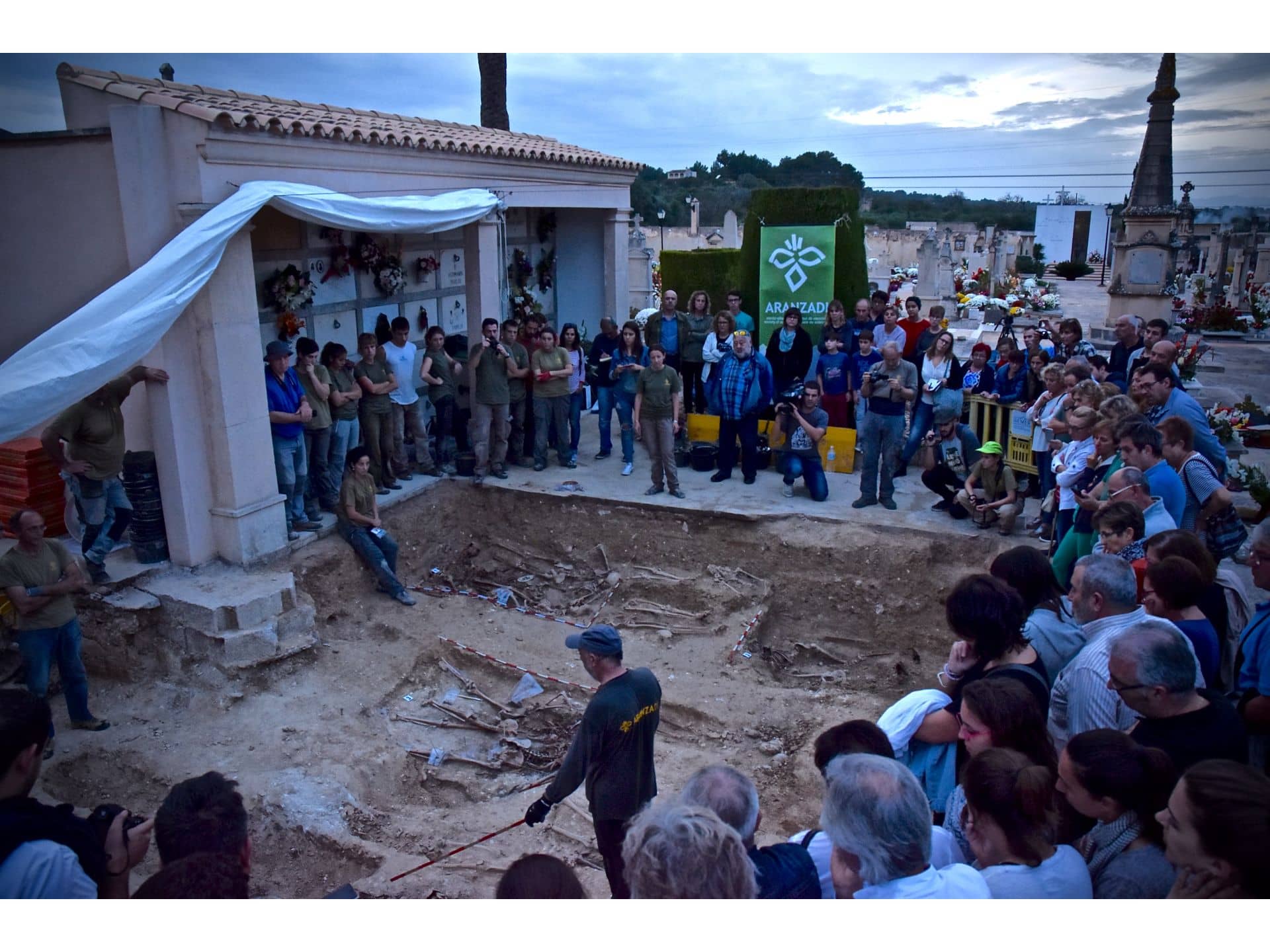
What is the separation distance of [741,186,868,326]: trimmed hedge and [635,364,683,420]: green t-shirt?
2786 mm

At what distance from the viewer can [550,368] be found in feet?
34.4

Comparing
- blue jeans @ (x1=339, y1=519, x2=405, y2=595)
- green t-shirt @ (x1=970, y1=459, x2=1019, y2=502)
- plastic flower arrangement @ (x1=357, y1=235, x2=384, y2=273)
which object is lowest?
blue jeans @ (x1=339, y1=519, x2=405, y2=595)

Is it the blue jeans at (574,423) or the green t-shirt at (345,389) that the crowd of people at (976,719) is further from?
the blue jeans at (574,423)

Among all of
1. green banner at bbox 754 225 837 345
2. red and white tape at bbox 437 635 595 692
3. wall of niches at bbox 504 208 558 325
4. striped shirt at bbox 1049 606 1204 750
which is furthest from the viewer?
wall of niches at bbox 504 208 558 325

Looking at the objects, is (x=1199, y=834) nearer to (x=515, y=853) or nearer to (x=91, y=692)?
(x=515, y=853)

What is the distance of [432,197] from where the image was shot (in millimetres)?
9344

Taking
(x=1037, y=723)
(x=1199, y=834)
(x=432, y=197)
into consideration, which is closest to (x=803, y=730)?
(x=1037, y=723)

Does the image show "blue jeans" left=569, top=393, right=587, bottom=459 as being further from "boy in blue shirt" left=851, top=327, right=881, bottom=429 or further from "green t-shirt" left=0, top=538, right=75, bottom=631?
"green t-shirt" left=0, top=538, right=75, bottom=631

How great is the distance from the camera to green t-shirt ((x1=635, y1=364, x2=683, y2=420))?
31.8ft

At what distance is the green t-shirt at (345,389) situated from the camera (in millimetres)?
8648

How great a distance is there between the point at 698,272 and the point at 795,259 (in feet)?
16.6

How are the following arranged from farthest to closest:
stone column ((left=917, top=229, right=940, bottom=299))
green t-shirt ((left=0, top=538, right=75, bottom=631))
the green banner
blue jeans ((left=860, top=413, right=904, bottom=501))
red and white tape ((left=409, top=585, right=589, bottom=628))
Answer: stone column ((left=917, top=229, right=940, bottom=299)), the green banner, blue jeans ((left=860, top=413, right=904, bottom=501)), red and white tape ((left=409, top=585, right=589, bottom=628)), green t-shirt ((left=0, top=538, right=75, bottom=631))

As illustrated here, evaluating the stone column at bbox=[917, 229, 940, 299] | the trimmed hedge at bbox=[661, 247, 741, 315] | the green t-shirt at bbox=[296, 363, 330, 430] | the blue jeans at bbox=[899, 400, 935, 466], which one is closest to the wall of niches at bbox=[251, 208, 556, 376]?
the green t-shirt at bbox=[296, 363, 330, 430]

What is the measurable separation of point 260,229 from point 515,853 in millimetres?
6816
